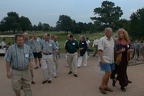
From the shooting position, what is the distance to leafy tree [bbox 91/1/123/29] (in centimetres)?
7688

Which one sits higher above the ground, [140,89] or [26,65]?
[26,65]

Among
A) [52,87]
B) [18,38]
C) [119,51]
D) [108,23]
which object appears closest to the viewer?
[18,38]

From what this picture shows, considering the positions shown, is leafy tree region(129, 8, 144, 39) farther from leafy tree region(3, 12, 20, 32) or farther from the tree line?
leafy tree region(3, 12, 20, 32)

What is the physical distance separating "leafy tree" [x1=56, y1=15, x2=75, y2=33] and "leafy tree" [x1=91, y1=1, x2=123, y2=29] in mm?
13835

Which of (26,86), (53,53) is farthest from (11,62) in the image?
(53,53)

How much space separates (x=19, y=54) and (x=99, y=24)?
7222cm

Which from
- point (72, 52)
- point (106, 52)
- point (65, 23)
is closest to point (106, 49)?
point (106, 52)

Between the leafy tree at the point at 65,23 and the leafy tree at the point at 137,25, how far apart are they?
198 ft

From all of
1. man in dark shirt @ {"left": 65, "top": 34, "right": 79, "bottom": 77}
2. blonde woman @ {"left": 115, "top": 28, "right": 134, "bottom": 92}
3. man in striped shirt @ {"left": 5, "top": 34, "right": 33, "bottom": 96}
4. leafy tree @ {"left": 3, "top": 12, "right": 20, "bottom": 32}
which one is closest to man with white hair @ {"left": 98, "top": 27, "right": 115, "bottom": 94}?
blonde woman @ {"left": 115, "top": 28, "right": 134, "bottom": 92}

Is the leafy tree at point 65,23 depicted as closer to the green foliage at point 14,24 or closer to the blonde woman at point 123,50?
the green foliage at point 14,24

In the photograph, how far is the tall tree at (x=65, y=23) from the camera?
9181 centimetres

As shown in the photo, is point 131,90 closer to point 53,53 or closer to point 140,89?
point 140,89

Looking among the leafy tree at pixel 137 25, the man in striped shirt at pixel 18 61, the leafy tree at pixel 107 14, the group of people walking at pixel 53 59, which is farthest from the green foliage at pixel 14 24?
the man in striped shirt at pixel 18 61

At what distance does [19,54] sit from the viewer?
21.1ft
